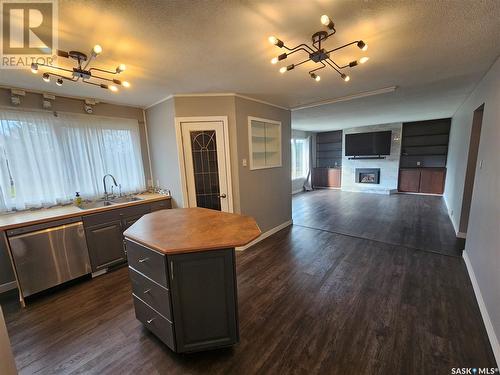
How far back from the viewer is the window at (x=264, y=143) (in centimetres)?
345

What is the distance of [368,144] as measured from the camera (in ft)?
24.6

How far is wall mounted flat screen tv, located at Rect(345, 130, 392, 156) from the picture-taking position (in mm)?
7215

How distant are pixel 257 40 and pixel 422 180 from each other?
25.6ft

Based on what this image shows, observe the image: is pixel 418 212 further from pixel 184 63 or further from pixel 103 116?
pixel 103 116

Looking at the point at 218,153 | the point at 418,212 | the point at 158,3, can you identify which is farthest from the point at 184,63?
the point at 418,212

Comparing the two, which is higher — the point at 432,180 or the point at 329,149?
the point at 329,149

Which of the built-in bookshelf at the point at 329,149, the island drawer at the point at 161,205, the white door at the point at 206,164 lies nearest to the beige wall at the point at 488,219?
the white door at the point at 206,164

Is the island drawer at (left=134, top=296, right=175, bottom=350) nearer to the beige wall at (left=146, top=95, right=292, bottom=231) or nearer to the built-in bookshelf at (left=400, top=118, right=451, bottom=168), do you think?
the beige wall at (left=146, top=95, right=292, bottom=231)

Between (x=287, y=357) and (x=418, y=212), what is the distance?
5170 mm

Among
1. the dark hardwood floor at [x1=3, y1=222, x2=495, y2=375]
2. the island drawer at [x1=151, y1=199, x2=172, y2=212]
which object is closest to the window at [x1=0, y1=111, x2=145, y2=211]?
the island drawer at [x1=151, y1=199, x2=172, y2=212]

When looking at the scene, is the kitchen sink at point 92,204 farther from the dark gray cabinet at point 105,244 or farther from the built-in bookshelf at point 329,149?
the built-in bookshelf at point 329,149

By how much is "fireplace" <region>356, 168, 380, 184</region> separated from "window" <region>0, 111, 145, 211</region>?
7.50m

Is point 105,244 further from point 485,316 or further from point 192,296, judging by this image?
point 485,316

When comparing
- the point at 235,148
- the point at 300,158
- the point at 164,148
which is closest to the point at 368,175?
the point at 300,158
